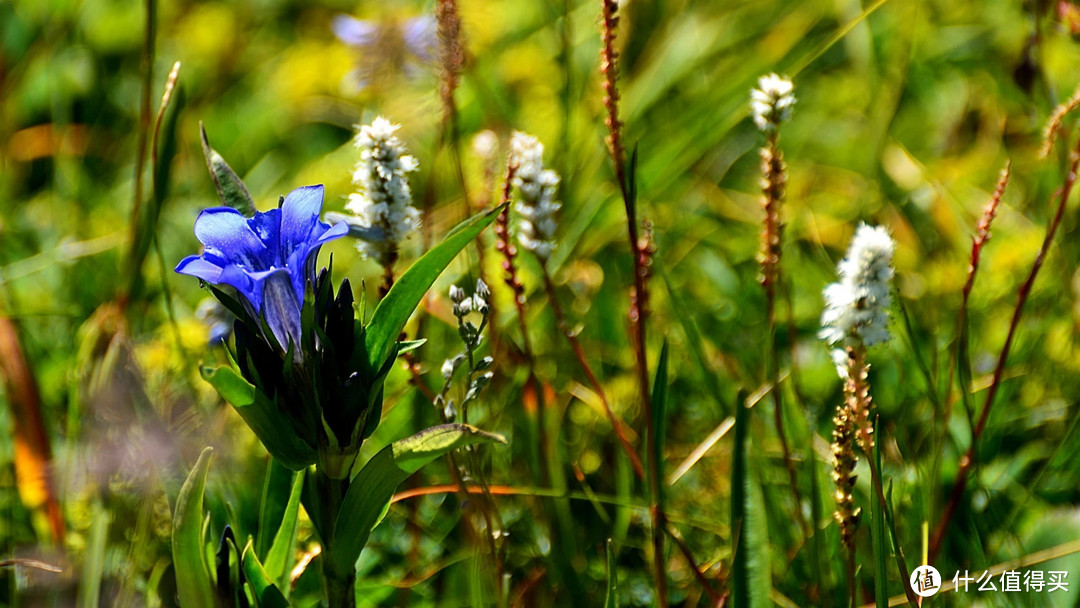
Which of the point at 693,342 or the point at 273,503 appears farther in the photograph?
the point at 693,342

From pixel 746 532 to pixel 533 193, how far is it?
1.51 ft

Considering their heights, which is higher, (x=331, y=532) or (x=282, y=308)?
(x=282, y=308)

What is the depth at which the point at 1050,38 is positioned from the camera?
2279mm

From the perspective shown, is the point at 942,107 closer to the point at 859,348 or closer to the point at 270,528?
the point at 859,348

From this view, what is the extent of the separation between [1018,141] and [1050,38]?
25 centimetres

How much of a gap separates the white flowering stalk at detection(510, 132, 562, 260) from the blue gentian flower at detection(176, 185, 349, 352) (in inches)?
12.4

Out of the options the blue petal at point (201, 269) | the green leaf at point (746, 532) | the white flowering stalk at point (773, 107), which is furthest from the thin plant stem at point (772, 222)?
the blue petal at point (201, 269)

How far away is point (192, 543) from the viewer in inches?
35.9

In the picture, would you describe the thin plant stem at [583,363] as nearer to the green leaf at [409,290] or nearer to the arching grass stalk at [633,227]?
the arching grass stalk at [633,227]

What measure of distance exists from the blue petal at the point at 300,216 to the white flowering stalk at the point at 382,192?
0.17 metres

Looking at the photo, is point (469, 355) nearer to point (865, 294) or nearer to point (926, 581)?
point (865, 294)

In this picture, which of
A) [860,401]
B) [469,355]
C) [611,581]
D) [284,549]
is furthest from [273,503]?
[860,401]

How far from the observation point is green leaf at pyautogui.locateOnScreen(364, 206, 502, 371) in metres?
0.88

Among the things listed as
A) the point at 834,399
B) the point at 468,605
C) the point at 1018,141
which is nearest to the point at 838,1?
the point at 1018,141
